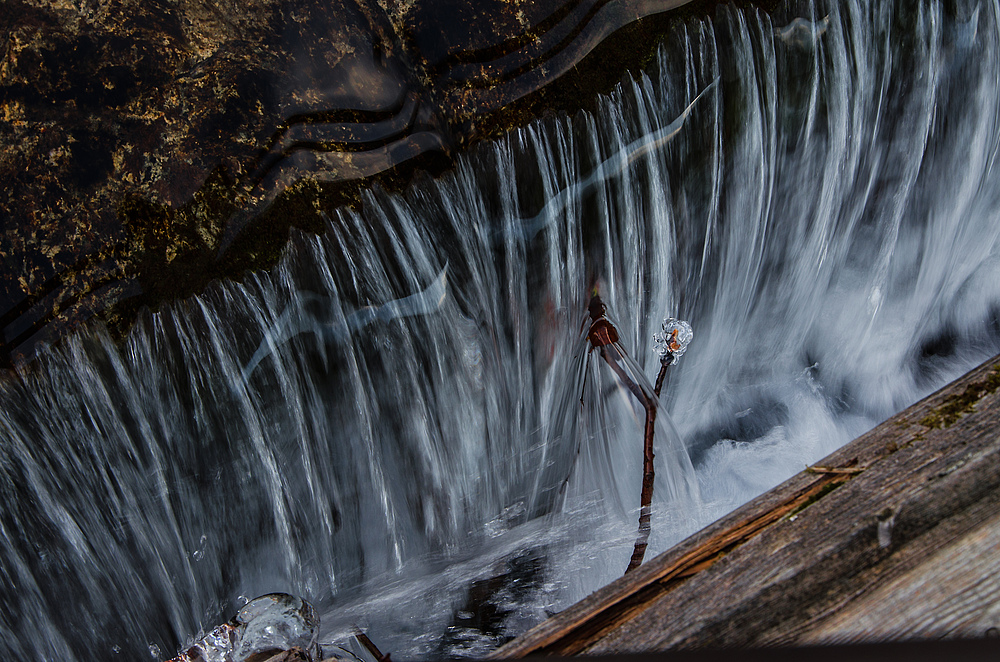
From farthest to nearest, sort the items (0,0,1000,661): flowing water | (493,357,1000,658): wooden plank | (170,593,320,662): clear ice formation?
(0,0,1000,661): flowing water < (170,593,320,662): clear ice formation < (493,357,1000,658): wooden plank

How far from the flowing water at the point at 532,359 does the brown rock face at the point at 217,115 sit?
0.16 metres

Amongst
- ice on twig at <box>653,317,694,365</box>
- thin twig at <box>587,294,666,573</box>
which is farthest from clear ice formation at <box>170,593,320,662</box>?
ice on twig at <box>653,317,694,365</box>

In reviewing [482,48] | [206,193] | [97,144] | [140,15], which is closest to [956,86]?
[482,48]

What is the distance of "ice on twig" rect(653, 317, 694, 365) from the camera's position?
273 cm

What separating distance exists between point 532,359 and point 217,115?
1686 mm

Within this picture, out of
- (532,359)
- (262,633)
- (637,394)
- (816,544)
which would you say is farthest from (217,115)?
(816,544)

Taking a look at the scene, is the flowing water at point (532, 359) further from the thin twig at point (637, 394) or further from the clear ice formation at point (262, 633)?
the clear ice formation at point (262, 633)

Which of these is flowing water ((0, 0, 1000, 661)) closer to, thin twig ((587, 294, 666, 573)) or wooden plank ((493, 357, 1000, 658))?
thin twig ((587, 294, 666, 573))

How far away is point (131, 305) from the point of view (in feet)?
7.27

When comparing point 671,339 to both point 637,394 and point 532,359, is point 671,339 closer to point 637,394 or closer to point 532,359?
point 637,394

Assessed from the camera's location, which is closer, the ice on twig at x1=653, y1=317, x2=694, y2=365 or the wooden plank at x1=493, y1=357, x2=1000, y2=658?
the wooden plank at x1=493, y1=357, x2=1000, y2=658

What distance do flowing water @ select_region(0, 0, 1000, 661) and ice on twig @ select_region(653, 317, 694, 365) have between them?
54 mm

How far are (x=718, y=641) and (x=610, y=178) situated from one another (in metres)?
1.82

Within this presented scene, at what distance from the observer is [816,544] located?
4.25 ft
